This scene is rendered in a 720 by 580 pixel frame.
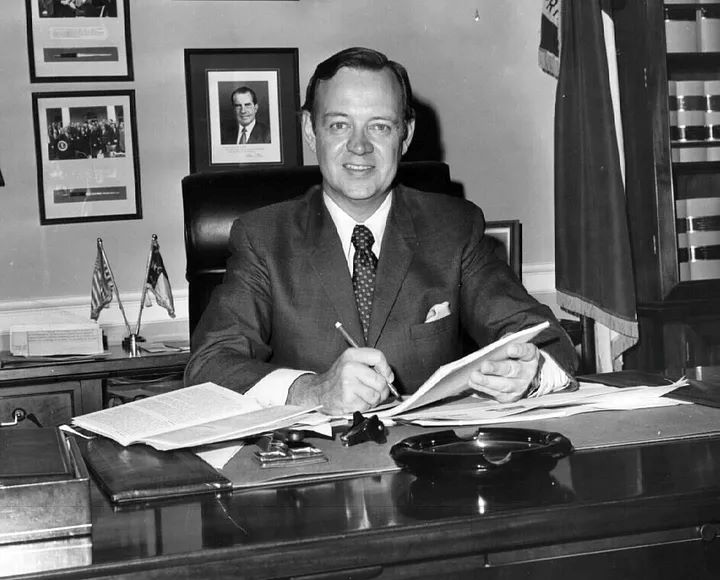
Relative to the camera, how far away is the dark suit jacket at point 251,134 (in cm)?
384

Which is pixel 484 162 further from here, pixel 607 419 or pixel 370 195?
pixel 607 419

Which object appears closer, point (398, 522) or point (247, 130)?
point (398, 522)

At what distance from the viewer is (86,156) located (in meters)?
3.71

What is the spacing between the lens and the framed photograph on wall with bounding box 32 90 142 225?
3.66m

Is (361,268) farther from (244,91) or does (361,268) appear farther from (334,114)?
(244,91)

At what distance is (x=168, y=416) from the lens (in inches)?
64.6

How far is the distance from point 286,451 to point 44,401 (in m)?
1.93

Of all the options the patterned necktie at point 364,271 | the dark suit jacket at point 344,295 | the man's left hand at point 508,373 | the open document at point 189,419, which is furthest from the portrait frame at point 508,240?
the open document at point 189,419

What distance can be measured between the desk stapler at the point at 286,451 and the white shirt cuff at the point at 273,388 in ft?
1.29

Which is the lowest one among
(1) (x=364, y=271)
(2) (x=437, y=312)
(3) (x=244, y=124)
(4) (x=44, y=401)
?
(4) (x=44, y=401)

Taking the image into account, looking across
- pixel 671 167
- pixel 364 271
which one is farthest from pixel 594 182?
pixel 364 271

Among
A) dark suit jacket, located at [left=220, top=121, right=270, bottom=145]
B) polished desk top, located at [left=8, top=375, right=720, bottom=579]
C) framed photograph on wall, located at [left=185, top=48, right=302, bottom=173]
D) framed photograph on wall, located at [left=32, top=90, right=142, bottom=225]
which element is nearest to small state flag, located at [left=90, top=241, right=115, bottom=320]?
framed photograph on wall, located at [left=32, top=90, right=142, bottom=225]

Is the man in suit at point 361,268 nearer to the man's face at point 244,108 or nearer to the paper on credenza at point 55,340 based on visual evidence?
the paper on credenza at point 55,340

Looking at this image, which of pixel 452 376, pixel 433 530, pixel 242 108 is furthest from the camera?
pixel 242 108
